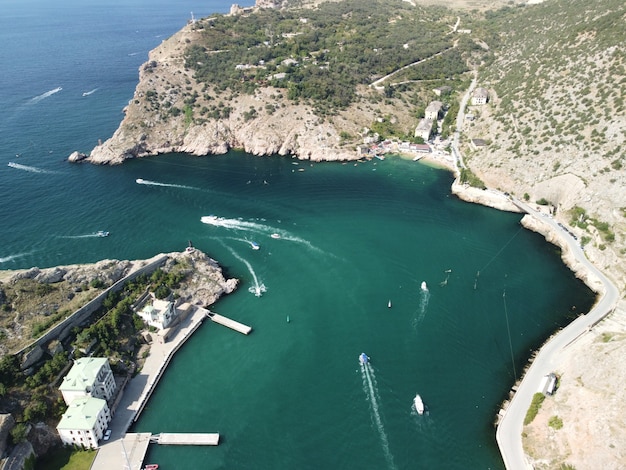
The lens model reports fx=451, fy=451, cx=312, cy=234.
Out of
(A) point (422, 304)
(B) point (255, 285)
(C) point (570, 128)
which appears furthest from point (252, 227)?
(C) point (570, 128)

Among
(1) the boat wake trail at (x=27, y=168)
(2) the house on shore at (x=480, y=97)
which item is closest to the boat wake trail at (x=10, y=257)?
(1) the boat wake trail at (x=27, y=168)

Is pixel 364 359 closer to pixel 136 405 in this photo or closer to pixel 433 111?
pixel 136 405

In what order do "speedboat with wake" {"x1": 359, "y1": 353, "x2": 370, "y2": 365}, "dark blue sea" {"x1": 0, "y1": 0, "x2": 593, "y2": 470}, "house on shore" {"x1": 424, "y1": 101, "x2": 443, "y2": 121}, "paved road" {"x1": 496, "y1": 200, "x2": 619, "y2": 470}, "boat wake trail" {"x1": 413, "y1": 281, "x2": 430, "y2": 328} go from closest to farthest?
"paved road" {"x1": 496, "y1": 200, "x2": 619, "y2": 470} < "dark blue sea" {"x1": 0, "y1": 0, "x2": 593, "y2": 470} < "speedboat with wake" {"x1": 359, "y1": 353, "x2": 370, "y2": 365} < "boat wake trail" {"x1": 413, "y1": 281, "x2": 430, "y2": 328} < "house on shore" {"x1": 424, "y1": 101, "x2": 443, "y2": 121}

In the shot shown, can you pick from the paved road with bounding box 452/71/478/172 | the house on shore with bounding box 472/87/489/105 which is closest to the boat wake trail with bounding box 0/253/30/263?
the paved road with bounding box 452/71/478/172

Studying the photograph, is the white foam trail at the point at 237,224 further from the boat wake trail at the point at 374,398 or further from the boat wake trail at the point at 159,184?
the boat wake trail at the point at 374,398

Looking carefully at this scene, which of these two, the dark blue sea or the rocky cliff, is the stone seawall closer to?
the dark blue sea

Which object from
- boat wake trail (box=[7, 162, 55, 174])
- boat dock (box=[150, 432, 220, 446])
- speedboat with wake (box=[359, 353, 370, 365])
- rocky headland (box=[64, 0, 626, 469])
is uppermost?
rocky headland (box=[64, 0, 626, 469])

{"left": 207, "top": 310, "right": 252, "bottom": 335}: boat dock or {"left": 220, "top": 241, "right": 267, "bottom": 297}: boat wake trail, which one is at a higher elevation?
{"left": 220, "top": 241, "right": 267, "bottom": 297}: boat wake trail
